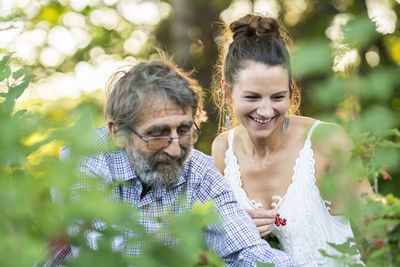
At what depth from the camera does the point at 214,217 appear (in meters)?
0.85

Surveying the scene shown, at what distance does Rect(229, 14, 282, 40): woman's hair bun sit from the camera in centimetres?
345

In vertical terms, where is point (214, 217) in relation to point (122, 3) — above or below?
below

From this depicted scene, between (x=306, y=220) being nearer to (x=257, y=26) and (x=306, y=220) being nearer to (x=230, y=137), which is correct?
(x=230, y=137)

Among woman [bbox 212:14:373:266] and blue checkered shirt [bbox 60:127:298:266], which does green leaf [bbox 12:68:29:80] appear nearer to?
blue checkered shirt [bbox 60:127:298:266]

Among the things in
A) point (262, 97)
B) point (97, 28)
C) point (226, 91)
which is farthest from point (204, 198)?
point (97, 28)

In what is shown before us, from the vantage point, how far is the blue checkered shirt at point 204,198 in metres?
2.54

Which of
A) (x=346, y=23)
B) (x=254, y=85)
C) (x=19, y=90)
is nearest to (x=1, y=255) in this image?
(x=19, y=90)

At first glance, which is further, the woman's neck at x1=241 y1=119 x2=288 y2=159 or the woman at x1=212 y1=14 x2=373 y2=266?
the woman's neck at x1=241 y1=119 x2=288 y2=159

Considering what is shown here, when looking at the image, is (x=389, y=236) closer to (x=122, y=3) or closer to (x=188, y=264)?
(x=188, y=264)

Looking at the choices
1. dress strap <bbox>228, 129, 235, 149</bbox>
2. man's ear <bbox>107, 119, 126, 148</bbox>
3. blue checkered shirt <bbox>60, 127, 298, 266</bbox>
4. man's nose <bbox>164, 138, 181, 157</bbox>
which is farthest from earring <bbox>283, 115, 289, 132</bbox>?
man's ear <bbox>107, 119, 126, 148</bbox>

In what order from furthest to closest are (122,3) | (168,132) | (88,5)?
(122,3)
(88,5)
(168,132)

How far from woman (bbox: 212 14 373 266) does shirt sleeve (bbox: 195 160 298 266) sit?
0.30 meters

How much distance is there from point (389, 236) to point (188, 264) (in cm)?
83

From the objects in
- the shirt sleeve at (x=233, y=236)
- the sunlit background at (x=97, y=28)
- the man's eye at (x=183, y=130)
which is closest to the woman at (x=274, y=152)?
the shirt sleeve at (x=233, y=236)
